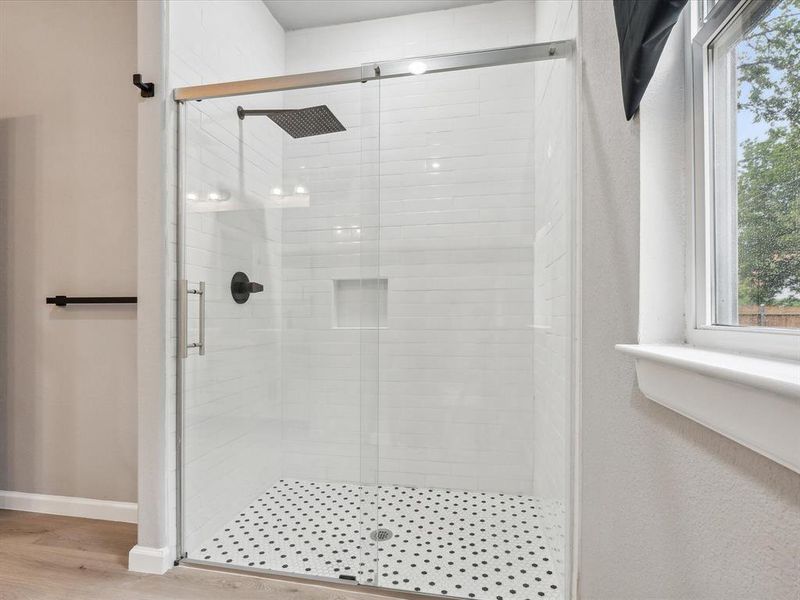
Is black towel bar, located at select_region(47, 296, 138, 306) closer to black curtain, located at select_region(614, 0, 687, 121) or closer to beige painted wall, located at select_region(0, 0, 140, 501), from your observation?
beige painted wall, located at select_region(0, 0, 140, 501)

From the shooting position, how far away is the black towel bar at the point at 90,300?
1.94 meters

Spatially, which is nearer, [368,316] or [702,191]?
[702,191]

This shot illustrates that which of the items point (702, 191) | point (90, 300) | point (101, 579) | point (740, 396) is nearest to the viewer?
point (740, 396)

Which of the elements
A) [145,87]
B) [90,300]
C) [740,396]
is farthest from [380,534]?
[145,87]

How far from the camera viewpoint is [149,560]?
1.60 meters

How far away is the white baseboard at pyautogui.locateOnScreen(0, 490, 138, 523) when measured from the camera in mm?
1982

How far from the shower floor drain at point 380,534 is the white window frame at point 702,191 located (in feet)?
4.40

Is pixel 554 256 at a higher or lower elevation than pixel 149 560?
higher

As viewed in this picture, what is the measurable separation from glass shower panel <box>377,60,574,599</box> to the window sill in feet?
2.72

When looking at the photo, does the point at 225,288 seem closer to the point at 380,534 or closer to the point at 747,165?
the point at 380,534

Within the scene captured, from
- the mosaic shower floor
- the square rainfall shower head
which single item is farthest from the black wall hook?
the mosaic shower floor

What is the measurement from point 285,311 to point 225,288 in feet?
0.90

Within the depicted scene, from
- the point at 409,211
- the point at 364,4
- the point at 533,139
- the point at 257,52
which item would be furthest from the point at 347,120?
the point at 364,4

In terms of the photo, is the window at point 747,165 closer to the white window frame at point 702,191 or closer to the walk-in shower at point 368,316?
the white window frame at point 702,191
